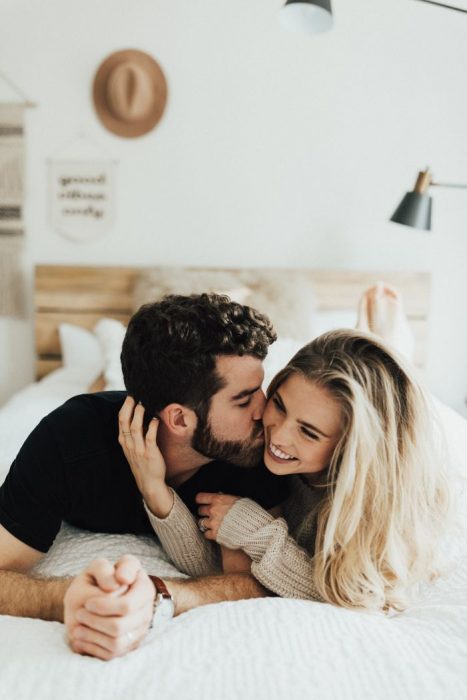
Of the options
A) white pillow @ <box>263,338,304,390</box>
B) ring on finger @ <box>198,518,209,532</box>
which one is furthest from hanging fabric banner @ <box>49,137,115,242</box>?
ring on finger @ <box>198,518,209,532</box>

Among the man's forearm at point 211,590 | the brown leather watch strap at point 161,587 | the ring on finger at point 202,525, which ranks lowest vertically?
the man's forearm at point 211,590

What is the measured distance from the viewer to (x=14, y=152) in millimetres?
2844

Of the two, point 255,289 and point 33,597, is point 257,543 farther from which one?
point 255,289

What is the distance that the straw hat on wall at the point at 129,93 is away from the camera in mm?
2729

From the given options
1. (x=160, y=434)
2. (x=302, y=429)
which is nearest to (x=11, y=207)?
(x=160, y=434)

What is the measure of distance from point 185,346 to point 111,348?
4.11ft

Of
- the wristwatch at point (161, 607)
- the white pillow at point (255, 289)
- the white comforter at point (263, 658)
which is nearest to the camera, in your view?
the white comforter at point (263, 658)

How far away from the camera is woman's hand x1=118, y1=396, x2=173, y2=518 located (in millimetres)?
1166

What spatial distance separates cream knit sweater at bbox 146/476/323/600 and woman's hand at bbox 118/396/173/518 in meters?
0.02

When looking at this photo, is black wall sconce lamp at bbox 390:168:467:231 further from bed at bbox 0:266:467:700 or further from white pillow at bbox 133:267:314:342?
bed at bbox 0:266:467:700

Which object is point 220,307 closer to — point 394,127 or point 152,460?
point 152,460

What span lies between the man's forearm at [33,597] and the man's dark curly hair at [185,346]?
38cm

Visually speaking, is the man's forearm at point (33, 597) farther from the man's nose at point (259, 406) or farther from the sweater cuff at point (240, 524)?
the man's nose at point (259, 406)

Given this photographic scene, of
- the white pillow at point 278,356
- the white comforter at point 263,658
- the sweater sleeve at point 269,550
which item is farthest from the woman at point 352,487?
the white pillow at point 278,356
